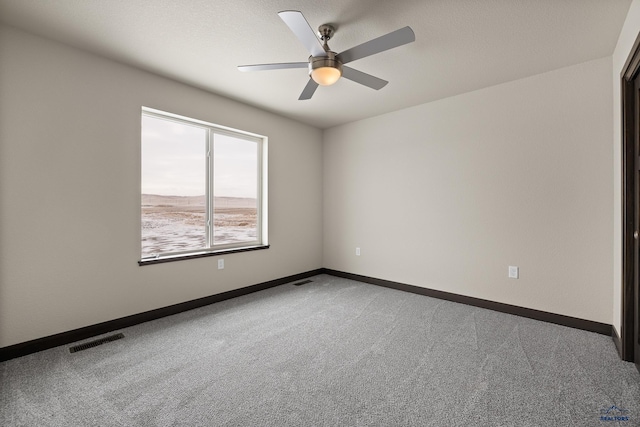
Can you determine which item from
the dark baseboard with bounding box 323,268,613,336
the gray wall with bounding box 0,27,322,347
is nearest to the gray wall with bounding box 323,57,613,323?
the dark baseboard with bounding box 323,268,613,336

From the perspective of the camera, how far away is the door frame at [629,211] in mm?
2133

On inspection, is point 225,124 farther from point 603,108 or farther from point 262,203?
point 603,108

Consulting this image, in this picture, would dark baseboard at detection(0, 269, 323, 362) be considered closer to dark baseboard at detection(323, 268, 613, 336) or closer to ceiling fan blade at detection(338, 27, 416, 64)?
dark baseboard at detection(323, 268, 613, 336)

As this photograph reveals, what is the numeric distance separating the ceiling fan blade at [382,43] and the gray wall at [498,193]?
2.00 m

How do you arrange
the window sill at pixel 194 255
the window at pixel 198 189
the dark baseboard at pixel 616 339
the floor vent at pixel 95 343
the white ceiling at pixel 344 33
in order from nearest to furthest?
the white ceiling at pixel 344 33, the dark baseboard at pixel 616 339, the floor vent at pixel 95 343, the window sill at pixel 194 255, the window at pixel 198 189

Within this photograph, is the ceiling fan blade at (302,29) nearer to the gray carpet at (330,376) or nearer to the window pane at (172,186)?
the window pane at (172,186)

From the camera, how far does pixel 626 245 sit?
2176 mm

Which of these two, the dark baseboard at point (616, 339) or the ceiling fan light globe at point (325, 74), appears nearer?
the ceiling fan light globe at point (325, 74)

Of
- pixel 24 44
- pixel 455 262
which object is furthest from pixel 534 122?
pixel 24 44

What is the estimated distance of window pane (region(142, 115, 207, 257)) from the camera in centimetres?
312

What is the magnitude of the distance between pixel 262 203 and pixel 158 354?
7.89 ft

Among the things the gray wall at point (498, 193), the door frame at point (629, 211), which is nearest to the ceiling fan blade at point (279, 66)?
the gray wall at point (498, 193)

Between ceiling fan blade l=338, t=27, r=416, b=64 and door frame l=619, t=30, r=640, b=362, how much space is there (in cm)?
168

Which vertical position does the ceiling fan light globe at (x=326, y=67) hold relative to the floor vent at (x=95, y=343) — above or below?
above
